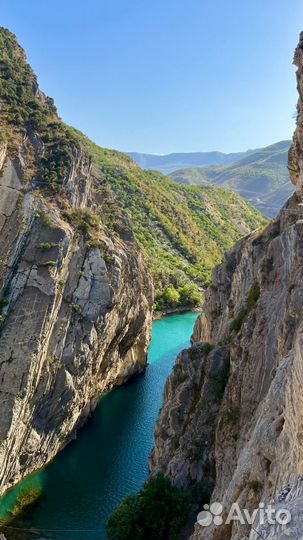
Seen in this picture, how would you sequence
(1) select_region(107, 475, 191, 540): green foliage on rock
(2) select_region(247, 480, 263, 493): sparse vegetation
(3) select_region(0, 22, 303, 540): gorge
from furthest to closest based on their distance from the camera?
(1) select_region(107, 475, 191, 540): green foliage on rock, (3) select_region(0, 22, 303, 540): gorge, (2) select_region(247, 480, 263, 493): sparse vegetation

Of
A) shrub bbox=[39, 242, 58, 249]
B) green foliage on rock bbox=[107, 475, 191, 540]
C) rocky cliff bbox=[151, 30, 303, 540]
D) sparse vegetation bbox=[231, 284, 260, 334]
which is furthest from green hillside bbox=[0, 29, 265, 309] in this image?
green foliage on rock bbox=[107, 475, 191, 540]

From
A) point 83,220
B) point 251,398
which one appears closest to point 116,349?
point 83,220

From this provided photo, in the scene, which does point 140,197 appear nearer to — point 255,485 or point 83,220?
point 83,220

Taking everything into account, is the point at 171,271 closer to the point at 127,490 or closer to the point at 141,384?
the point at 141,384

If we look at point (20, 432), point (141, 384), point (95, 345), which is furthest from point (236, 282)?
point (141, 384)

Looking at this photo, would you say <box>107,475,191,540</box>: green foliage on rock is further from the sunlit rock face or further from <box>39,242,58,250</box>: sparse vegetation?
<box>39,242,58,250</box>: sparse vegetation

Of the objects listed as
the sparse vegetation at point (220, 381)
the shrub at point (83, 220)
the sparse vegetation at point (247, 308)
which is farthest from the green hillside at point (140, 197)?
the sparse vegetation at point (220, 381)

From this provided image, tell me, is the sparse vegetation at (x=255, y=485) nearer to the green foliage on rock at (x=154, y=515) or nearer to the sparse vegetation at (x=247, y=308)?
the green foliage on rock at (x=154, y=515)

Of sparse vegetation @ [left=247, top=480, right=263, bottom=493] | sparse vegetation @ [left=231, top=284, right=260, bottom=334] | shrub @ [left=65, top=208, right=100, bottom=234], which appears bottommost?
sparse vegetation @ [left=247, top=480, right=263, bottom=493]

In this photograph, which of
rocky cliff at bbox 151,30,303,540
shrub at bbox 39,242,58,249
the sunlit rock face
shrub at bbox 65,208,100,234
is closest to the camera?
rocky cliff at bbox 151,30,303,540
